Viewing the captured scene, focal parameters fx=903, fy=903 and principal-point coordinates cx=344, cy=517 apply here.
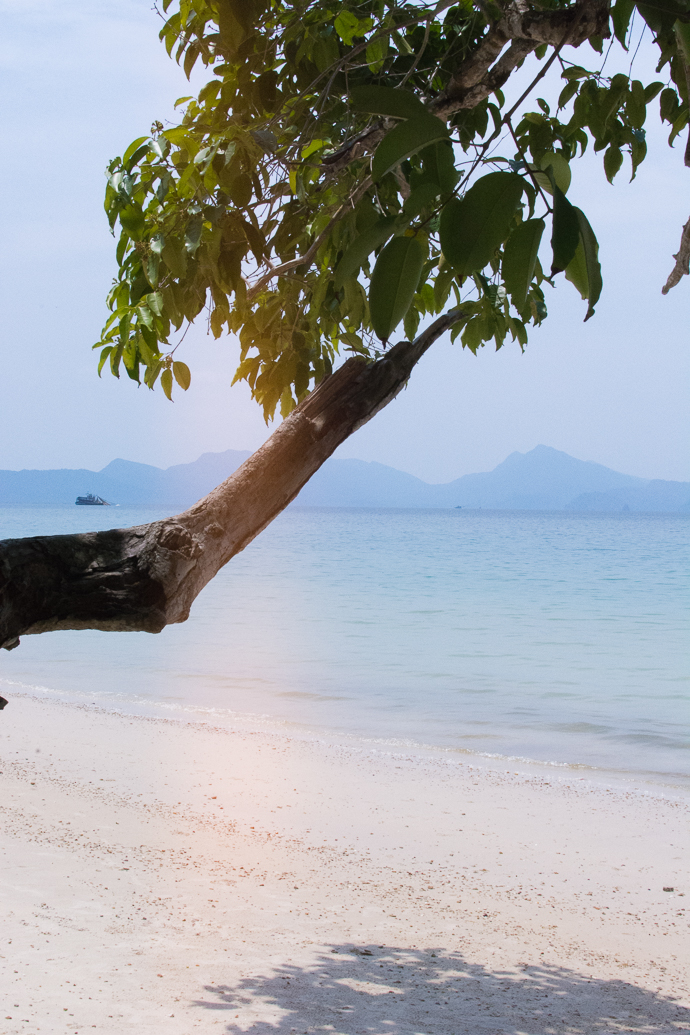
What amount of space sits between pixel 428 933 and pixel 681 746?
17.8ft

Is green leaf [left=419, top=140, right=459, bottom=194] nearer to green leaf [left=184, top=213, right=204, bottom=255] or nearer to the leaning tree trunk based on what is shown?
the leaning tree trunk

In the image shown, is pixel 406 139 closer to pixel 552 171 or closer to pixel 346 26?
pixel 552 171

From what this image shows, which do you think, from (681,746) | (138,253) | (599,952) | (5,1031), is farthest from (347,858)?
(681,746)

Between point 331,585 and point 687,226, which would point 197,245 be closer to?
point 687,226

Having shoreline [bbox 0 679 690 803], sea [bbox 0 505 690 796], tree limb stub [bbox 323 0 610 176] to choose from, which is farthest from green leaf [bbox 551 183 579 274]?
sea [bbox 0 505 690 796]

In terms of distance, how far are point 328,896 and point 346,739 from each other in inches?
164

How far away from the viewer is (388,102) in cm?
64

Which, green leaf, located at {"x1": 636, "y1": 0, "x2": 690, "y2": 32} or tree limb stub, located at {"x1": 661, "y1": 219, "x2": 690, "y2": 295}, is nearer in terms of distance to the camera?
green leaf, located at {"x1": 636, "y1": 0, "x2": 690, "y2": 32}

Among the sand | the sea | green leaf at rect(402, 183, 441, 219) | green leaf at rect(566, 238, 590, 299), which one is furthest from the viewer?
the sea

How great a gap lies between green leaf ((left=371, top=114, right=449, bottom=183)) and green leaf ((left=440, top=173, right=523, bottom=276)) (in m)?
0.05

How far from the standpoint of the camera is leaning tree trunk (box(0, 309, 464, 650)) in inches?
63.0

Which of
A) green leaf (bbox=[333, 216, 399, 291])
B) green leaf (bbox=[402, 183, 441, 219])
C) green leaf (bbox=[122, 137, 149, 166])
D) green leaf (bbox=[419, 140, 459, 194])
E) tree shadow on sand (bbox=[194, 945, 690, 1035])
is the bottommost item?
tree shadow on sand (bbox=[194, 945, 690, 1035])

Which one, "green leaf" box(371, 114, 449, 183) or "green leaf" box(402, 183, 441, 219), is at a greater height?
"green leaf" box(371, 114, 449, 183)

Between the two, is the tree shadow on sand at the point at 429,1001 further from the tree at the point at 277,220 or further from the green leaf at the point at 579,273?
→ the green leaf at the point at 579,273
